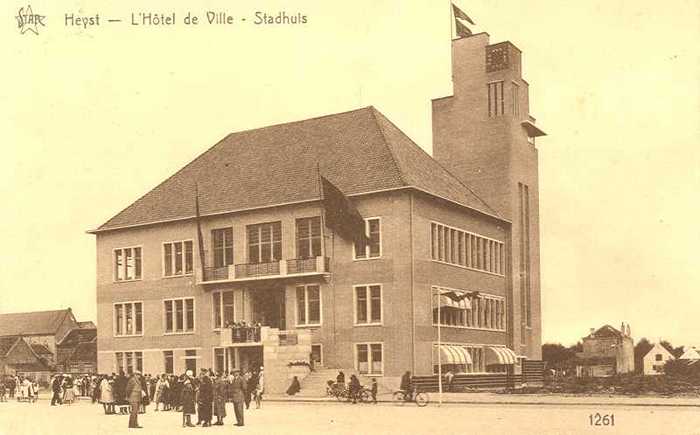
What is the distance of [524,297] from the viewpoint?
5284 centimetres

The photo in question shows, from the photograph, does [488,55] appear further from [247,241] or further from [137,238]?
[137,238]

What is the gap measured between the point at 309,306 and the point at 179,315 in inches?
327

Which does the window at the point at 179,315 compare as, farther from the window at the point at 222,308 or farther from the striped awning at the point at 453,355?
the striped awning at the point at 453,355

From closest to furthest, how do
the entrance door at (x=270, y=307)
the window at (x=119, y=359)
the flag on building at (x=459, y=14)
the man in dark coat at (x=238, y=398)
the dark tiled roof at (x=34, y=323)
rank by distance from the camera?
the man in dark coat at (x=238, y=398)
the entrance door at (x=270, y=307)
the flag on building at (x=459, y=14)
the window at (x=119, y=359)
the dark tiled roof at (x=34, y=323)

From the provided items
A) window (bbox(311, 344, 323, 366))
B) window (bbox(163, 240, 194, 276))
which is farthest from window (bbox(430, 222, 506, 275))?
window (bbox(163, 240, 194, 276))

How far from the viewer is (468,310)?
152 ft

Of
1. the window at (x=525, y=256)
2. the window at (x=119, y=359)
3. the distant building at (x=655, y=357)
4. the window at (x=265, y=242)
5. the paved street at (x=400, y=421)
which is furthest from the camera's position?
the distant building at (x=655, y=357)

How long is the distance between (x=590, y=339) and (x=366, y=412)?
67.5 m

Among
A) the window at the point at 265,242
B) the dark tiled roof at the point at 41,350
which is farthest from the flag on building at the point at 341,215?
the dark tiled roof at the point at 41,350

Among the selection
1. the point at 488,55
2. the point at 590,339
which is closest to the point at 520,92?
the point at 488,55

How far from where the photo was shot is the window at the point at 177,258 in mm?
48469

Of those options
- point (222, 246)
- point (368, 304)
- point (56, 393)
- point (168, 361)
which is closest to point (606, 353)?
point (168, 361)

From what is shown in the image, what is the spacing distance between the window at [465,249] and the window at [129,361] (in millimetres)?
17504

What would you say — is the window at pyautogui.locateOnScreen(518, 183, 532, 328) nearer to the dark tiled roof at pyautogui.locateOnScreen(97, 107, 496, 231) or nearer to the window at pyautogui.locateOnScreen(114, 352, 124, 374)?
the dark tiled roof at pyautogui.locateOnScreen(97, 107, 496, 231)
